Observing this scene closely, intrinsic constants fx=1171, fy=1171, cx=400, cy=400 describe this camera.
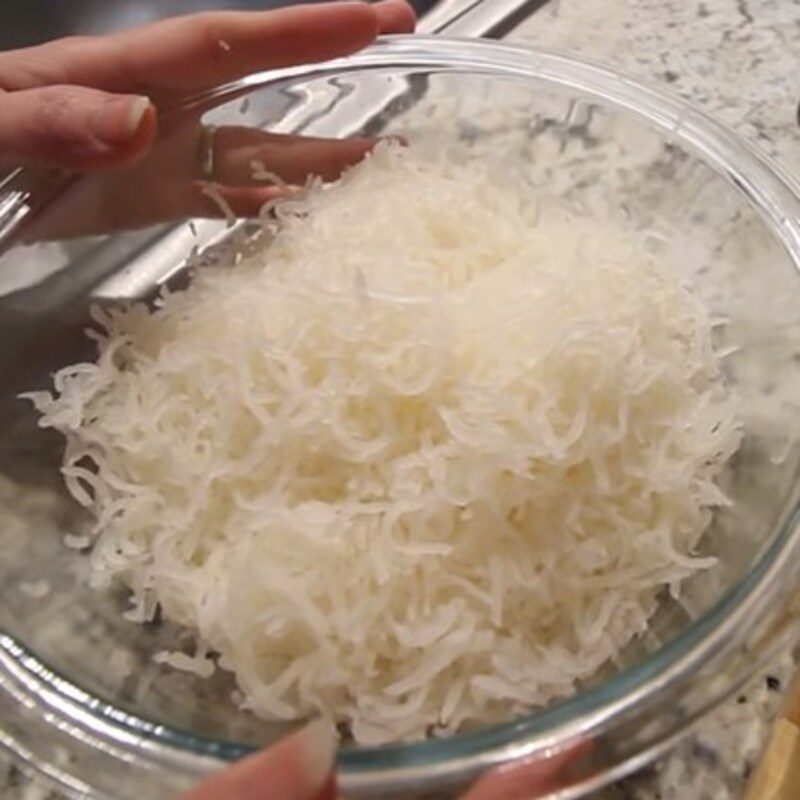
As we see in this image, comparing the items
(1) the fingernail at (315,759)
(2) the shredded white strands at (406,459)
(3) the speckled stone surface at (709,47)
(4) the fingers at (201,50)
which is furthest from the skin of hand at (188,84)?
(1) the fingernail at (315,759)

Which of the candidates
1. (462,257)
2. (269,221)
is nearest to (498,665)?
(462,257)

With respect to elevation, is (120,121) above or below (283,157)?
above

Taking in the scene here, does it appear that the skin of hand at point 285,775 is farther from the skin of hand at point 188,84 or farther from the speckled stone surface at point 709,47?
the speckled stone surface at point 709,47

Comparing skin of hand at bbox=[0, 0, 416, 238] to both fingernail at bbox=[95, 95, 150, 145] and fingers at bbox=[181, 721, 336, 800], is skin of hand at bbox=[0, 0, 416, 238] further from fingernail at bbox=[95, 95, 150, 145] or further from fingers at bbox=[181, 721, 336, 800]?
fingers at bbox=[181, 721, 336, 800]

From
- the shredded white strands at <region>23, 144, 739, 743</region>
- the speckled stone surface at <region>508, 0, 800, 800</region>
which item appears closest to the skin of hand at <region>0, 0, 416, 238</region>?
the shredded white strands at <region>23, 144, 739, 743</region>

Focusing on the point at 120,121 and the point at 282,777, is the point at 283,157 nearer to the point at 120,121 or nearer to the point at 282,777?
the point at 120,121

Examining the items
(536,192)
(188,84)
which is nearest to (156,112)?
(188,84)
